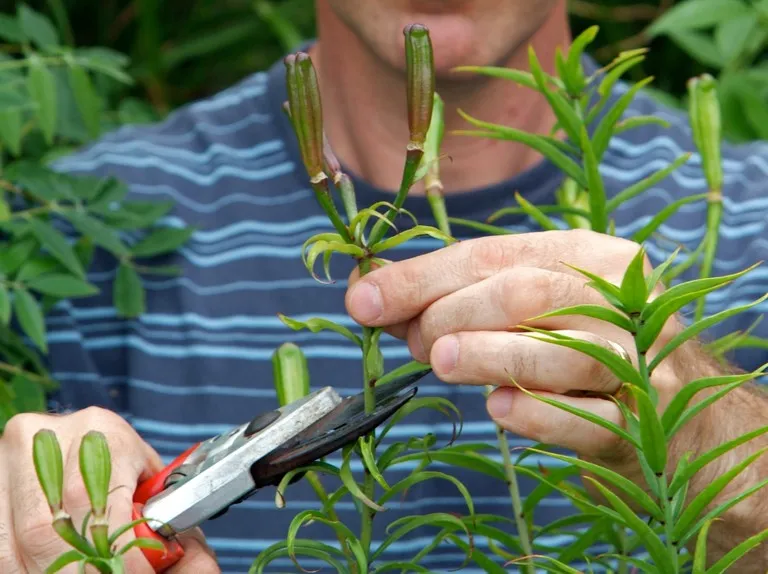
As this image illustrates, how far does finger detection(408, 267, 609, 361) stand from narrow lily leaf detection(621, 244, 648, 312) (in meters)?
0.14

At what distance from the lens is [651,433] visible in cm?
43

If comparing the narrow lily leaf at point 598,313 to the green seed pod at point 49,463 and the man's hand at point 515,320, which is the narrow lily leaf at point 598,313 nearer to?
the man's hand at point 515,320

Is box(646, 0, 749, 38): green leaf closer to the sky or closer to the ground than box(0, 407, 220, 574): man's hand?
closer to the sky

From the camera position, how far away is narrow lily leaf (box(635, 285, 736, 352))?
40 cm

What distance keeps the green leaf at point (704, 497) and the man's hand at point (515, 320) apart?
10 cm

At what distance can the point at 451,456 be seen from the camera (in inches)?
20.4

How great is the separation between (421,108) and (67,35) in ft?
4.28

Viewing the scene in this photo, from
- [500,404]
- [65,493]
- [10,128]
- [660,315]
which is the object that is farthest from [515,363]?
[10,128]

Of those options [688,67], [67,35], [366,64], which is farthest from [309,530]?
[688,67]

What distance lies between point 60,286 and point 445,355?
0.50 meters

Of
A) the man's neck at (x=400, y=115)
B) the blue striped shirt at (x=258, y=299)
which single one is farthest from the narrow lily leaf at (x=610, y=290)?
the man's neck at (x=400, y=115)

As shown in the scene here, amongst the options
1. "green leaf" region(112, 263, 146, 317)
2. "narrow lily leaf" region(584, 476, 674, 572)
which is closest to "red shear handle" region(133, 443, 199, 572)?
"narrow lily leaf" region(584, 476, 674, 572)

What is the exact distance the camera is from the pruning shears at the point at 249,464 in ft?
1.71

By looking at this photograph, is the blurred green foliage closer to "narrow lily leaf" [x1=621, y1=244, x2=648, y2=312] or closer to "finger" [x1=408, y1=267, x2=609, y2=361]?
"finger" [x1=408, y1=267, x2=609, y2=361]
